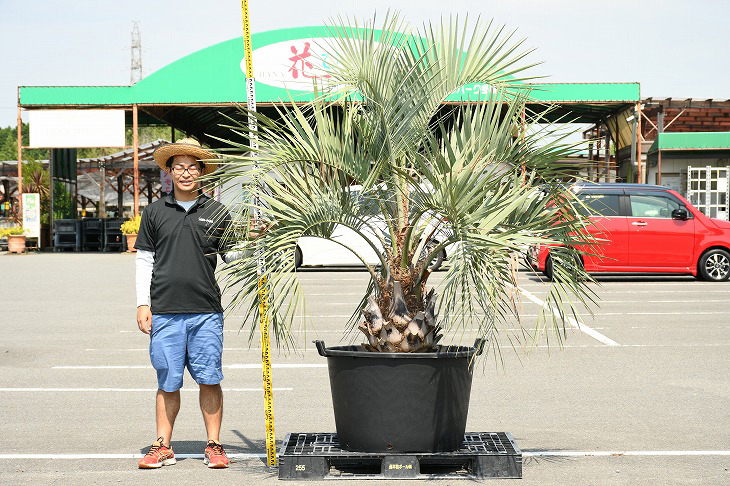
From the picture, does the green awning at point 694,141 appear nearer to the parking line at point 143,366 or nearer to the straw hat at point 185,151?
the parking line at point 143,366

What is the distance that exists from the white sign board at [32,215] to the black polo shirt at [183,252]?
1183 inches

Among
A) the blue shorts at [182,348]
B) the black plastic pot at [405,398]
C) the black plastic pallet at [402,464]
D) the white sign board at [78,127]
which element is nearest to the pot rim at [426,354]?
the black plastic pot at [405,398]

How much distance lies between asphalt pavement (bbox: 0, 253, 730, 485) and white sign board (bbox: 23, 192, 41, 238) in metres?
21.0

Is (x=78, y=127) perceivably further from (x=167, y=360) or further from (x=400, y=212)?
(x=400, y=212)

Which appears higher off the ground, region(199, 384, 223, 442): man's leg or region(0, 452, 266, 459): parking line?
region(199, 384, 223, 442): man's leg

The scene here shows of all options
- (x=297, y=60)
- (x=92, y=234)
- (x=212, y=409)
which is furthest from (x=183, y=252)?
(x=92, y=234)

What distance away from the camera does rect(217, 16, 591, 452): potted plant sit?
16.4ft

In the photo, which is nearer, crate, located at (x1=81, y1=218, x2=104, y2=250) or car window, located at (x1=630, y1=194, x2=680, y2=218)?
car window, located at (x1=630, y1=194, x2=680, y2=218)

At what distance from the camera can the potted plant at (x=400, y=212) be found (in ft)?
16.4

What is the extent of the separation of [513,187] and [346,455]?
1737 mm

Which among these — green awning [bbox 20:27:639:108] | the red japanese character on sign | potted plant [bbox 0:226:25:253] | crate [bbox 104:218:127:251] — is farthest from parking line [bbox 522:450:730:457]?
potted plant [bbox 0:226:25:253]

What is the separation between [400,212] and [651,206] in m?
14.4

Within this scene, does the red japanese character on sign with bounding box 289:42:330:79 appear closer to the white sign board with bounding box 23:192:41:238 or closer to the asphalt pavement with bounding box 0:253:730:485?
the white sign board with bounding box 23:192:41:238

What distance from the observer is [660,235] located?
1858cm
